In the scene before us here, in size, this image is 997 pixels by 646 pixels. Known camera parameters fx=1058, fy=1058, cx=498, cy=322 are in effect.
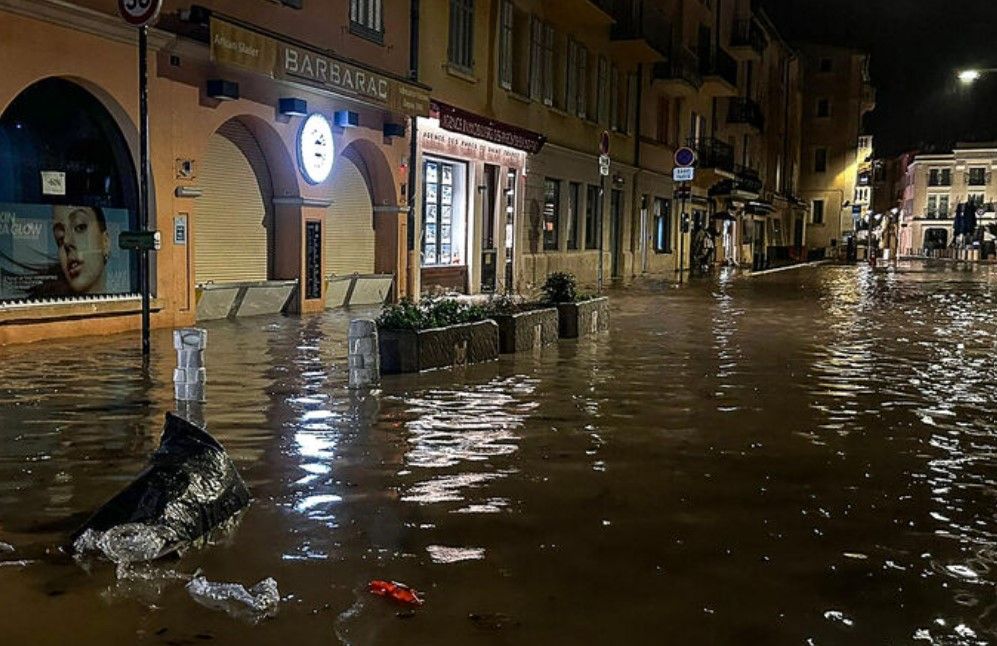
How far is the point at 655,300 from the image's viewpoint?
24.2 metres

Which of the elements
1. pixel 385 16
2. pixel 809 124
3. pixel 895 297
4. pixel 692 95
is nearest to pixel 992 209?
pixel 809 124

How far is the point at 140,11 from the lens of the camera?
34.6ft

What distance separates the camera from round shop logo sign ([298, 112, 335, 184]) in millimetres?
18031

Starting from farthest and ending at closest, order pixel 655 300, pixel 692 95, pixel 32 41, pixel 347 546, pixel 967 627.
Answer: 1. pixel 692 95
2. pixel 655 300
3. pixel 32 41
4. pixel 347 546
5. pixel 967 627

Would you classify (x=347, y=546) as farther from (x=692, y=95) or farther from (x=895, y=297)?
(x=692, y=95)

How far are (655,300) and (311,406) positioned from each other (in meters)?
16.0

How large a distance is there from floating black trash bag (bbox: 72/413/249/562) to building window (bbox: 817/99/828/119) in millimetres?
80250

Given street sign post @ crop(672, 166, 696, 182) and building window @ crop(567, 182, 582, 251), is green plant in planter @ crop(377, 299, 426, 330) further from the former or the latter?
building window @ crop(567, 182, 582, 251)

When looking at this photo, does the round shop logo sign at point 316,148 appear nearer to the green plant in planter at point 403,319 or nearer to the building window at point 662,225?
the green plant in planter at point 403,319

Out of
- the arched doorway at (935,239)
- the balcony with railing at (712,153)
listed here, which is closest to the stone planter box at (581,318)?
the balcony with railing at (712,153)

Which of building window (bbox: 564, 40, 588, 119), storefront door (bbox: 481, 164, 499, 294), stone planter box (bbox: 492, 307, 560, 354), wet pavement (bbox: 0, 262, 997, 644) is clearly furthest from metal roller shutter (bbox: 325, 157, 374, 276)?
building window (bbox: 564, 40, 588, 119)

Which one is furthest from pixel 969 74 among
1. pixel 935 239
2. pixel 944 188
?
pixel 944 188

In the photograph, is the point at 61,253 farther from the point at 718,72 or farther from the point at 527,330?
the point at 718,72

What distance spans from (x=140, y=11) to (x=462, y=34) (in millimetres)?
13738
